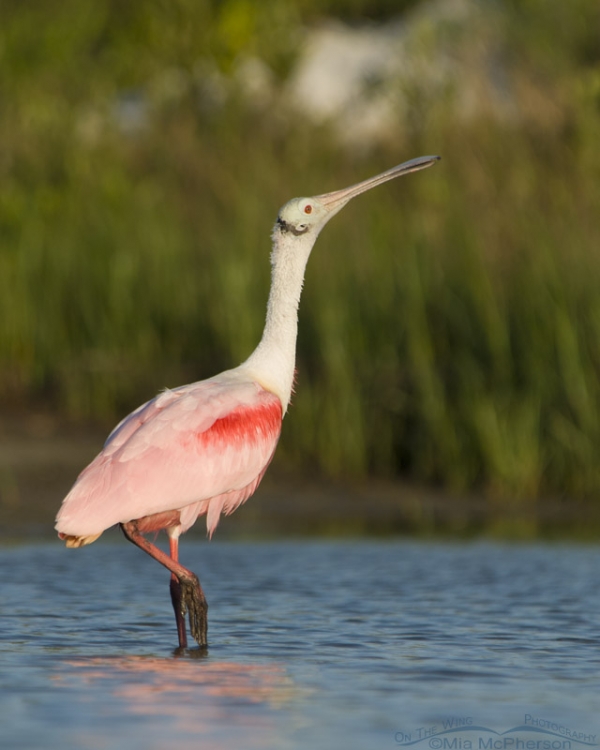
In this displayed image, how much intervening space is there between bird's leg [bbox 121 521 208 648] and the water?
93 millimetres

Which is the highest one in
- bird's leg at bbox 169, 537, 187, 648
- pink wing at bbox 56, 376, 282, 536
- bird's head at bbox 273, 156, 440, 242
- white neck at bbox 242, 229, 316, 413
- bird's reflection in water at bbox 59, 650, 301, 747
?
bird's head at bbox 273, 156, 440, 242

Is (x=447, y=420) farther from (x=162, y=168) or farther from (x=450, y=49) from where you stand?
(x=450, y=49)

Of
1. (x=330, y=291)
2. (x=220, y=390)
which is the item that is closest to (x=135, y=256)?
(x=330, y=291)

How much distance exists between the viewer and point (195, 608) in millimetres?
6219

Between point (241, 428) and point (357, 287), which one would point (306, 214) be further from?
point (357, 287)

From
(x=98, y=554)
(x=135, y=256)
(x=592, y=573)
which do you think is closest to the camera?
(x=592, y=573)

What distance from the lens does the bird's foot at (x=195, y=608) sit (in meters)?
6.22

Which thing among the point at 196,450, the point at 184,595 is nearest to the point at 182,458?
the point at 196,450

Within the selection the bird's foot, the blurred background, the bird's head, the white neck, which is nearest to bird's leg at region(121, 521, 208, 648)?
the bird's foot

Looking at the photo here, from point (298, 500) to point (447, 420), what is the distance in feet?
3.07

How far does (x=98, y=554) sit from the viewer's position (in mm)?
8578

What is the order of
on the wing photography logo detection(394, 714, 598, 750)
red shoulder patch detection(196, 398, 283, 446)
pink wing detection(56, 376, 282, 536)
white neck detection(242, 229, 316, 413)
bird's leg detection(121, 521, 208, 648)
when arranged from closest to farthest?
on the wing photography logo detection(394, 714, 598, 750) < pink wing detection(56, 376, 282, 536) < bird's leg detection(121, 521, 208, 648) < red shoulder patch detection(196, 398, 283, 446) < white neck detection(242, 229, 316, 413)

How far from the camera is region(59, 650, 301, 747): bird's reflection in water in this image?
195 inches

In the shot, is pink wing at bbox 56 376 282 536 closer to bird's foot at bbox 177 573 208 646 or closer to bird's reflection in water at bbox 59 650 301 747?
bird's foot at bbox 177 573 208 646
